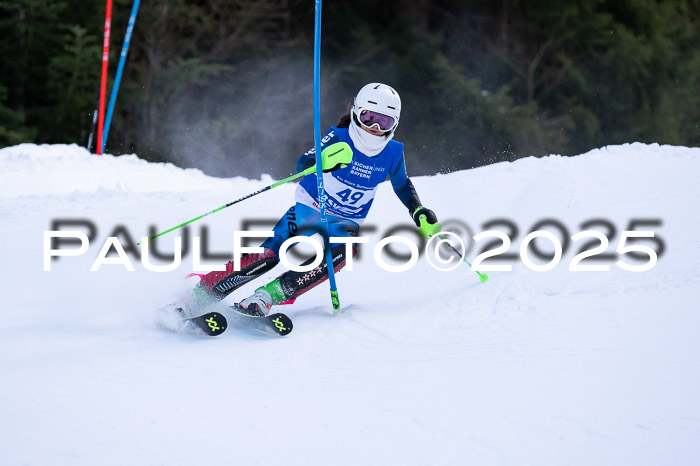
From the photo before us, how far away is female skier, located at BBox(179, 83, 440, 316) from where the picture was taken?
12.7 feet

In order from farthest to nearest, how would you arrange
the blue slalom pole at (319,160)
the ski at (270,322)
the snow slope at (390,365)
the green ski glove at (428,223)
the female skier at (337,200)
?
1. the green ski glove at (428,223)
2. the female skier at (337,200)
3. the blue slalom pole at (319,160)
4. the ski at (270,322)
5. the snow slope at (390,365)

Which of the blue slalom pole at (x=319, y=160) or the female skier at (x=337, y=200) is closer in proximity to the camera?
the blue slalom pole at (x=319, y=160)

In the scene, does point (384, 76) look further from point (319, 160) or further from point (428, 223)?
point (319, 160)

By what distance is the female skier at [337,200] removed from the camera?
388cm

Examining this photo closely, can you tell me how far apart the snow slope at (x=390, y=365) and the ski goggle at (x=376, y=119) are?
0.92 metres

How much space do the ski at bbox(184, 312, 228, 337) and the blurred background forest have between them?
1027 centimetres

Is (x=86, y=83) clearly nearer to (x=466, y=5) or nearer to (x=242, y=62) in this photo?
(x=242, y=62)

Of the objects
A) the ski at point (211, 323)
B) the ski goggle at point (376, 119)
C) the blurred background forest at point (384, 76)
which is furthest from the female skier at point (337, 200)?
the blurred background forest at point (384, 76)

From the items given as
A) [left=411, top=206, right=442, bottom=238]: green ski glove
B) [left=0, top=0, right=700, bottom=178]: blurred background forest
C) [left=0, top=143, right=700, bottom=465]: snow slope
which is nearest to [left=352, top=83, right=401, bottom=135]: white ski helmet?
[left=411, top=206, right=442, bottom=238]: green ski glove

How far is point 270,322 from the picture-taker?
11.9 ft

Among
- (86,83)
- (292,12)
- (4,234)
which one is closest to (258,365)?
(4,234)

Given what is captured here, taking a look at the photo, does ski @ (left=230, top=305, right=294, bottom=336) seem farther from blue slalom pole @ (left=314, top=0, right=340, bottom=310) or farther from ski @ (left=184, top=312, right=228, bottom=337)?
blue slalom pole @ (left=314, top=0, right=340, bottom=310)

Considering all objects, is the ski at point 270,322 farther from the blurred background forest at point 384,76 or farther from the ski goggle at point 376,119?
the blurred background forest at point 384,76

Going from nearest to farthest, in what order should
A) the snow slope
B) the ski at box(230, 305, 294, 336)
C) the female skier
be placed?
the snow slope → the ski at box(230, 305, 294, 336) → the female skier
